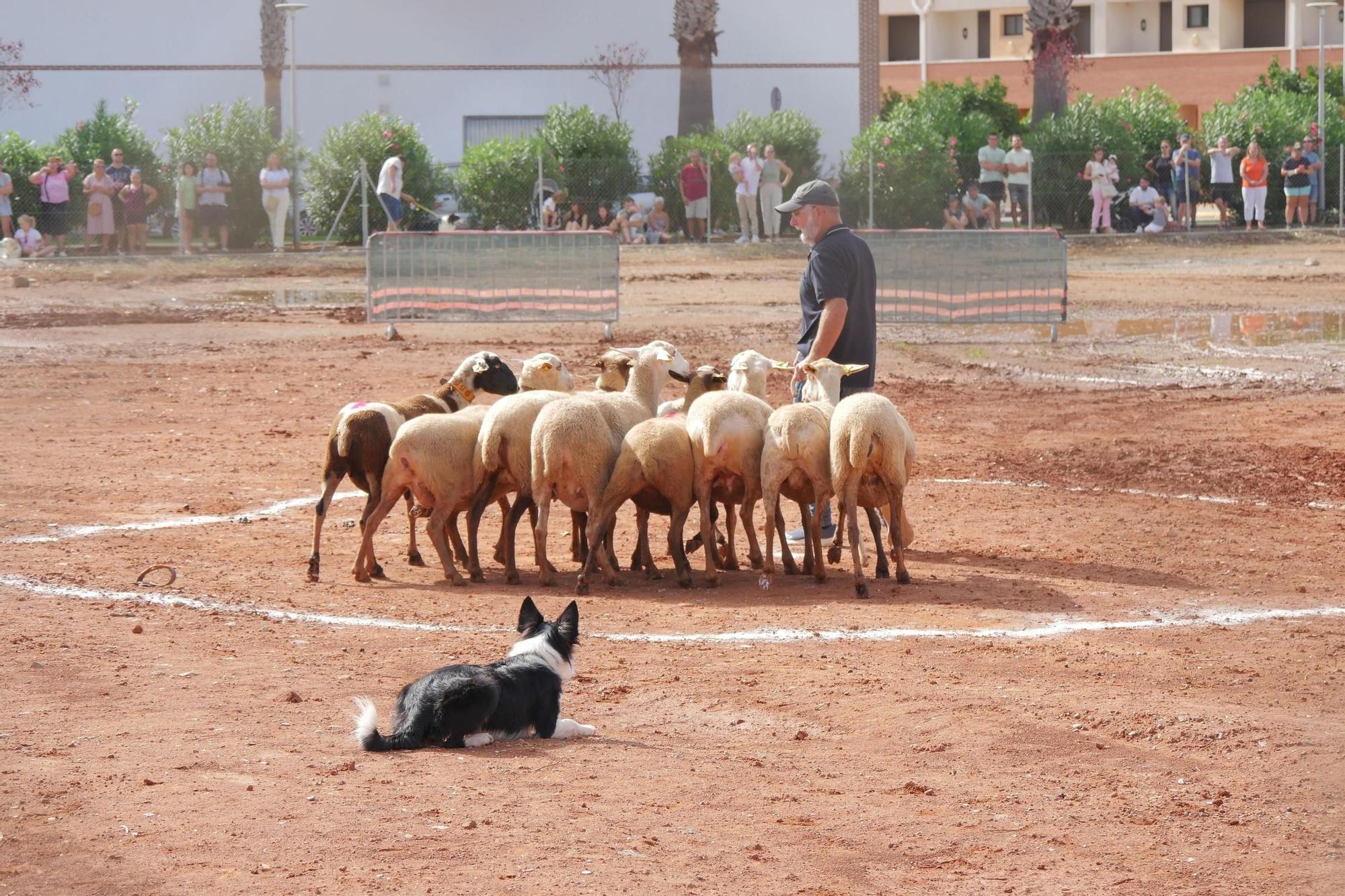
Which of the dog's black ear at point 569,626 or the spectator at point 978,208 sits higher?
the spectator at point 978,208

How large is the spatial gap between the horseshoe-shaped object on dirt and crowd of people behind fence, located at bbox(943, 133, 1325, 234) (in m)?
26.1

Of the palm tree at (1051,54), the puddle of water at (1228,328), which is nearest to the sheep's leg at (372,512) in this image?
the puddle of water at (1228,328)

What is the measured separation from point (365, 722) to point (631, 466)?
3.37 m

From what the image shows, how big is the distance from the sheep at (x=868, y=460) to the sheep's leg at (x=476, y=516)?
2045 millimetres

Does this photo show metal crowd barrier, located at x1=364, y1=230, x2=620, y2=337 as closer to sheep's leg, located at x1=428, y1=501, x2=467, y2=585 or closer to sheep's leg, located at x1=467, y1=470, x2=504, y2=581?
sheep's leg, located at x1=467, y1=470, x2=504, y2=581

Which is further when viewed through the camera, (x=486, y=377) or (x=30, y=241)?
(x=30, y=241)

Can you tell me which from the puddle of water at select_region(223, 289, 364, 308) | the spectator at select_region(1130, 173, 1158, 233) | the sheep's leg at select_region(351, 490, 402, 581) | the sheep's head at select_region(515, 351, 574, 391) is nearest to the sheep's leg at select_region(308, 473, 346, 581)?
the sheep's leg at select_region(351, 490, 402, 581)

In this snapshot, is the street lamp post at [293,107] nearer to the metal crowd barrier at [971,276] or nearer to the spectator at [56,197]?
the spectator at [56,197]

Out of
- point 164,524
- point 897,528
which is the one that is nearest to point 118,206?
point 164,524

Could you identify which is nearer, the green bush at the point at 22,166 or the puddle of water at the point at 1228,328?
the puddle of water at the point at 1228,328

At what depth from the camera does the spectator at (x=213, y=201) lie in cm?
3356

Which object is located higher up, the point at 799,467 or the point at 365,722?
the point at 799,467

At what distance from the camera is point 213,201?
3409 cm

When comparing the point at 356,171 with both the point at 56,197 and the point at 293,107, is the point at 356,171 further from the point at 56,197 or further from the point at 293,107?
the point at 56,197
